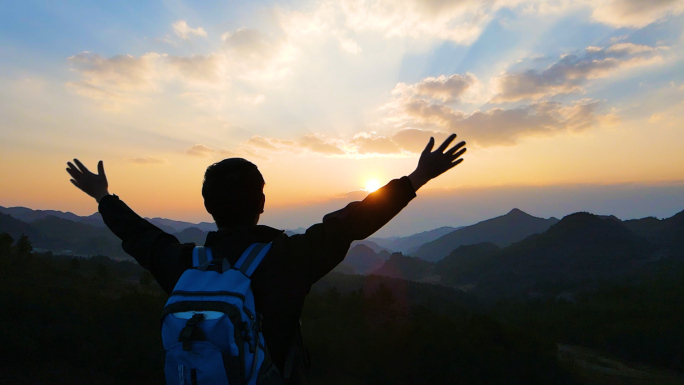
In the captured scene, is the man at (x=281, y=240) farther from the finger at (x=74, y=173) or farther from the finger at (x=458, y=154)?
the finger at (x=74, y=173)

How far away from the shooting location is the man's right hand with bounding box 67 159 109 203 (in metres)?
2.47

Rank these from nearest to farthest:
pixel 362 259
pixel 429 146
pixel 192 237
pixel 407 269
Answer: pixel 429 146, pixel 407 269, pixel 192 237, pixel 362 259

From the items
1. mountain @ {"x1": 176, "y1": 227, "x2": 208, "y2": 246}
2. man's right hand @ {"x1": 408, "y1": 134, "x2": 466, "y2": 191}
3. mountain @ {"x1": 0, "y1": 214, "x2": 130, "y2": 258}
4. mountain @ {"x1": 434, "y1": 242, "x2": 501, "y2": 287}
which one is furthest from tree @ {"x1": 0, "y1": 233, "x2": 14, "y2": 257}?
mountain @ {"x1": 176, "y1": 227, "x2": 208, "y2": 246}

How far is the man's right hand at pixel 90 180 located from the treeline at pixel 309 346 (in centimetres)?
853

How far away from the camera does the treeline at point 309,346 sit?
8.95 m

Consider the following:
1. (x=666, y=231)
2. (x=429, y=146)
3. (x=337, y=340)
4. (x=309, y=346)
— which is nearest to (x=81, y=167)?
(x=429, y=146)

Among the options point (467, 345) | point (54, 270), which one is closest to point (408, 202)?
point (467, 345)

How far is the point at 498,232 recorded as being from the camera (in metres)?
119

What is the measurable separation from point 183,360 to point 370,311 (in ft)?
59.7

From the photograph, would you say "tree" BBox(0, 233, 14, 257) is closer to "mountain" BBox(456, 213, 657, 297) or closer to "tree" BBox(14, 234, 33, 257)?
"tree" BBox(14, 234, 33, 257)

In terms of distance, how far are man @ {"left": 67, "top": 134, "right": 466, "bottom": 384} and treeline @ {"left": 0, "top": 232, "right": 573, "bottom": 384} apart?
9312 millimetres

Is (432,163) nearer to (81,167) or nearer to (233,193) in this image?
(233,193)

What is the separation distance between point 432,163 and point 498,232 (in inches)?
5048

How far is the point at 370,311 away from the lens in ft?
61.3
